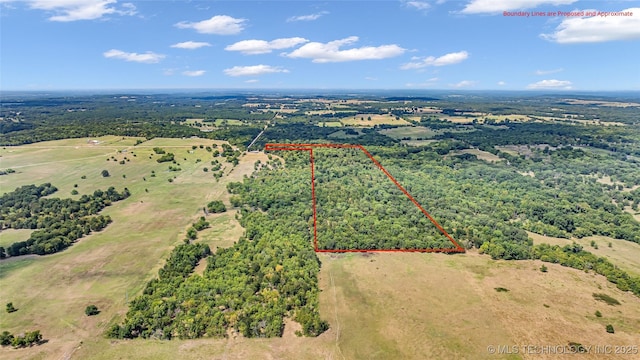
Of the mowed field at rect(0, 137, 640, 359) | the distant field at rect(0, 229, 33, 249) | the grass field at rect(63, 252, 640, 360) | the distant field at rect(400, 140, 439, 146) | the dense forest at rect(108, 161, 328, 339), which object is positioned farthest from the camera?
the distant field at rect(400, 140, 439, 146)

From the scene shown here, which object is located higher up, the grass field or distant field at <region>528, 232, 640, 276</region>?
distant field at <region>528, 232, 640, 276</region>

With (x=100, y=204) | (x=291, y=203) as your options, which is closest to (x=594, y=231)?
(x=291, y=203)

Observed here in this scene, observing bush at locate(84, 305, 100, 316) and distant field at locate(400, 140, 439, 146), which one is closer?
bush at locate(84, 305, 100, 316)

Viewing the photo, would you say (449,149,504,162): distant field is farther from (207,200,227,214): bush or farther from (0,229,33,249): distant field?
(0,229,33,249): distant field

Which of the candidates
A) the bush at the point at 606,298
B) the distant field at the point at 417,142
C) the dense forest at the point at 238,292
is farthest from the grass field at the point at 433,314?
the distant field at the point at 417,142

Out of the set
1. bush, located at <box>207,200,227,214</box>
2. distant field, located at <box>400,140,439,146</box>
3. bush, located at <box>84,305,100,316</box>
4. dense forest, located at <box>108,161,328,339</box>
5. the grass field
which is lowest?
the grass field

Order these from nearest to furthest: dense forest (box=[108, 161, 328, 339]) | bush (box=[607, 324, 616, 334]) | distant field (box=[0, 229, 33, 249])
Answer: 1. dense forest (box=[108, 161, 328, 339])
2. bush (box=[607, 324, 616, 334])
3. distant field (box=[0, 229, 33, 249])

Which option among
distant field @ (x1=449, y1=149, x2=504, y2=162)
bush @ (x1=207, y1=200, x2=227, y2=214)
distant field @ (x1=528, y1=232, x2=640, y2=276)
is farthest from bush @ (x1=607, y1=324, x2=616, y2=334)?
distant field @ (x1=449, y1=149, x2=504, y2=162)
